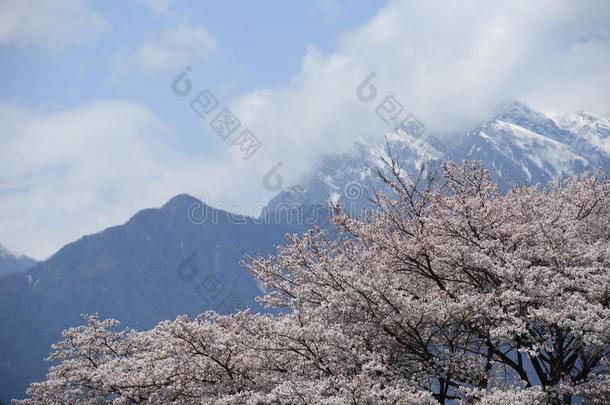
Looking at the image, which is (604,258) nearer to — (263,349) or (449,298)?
(449,298)

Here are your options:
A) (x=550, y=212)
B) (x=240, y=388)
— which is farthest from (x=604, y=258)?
(x=240, y=388)

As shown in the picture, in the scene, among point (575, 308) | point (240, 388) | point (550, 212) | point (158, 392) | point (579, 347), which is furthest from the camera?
point (550, 212)

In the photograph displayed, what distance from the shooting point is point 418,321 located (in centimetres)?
1176

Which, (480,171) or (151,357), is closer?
(151,357)

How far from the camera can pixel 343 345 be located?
36.5ft

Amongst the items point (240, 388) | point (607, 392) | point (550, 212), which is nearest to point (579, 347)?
point (607, 392)

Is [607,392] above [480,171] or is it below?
below

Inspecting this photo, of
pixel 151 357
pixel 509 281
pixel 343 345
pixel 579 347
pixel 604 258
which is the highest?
pixel 151 357

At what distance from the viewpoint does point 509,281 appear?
38.6ft

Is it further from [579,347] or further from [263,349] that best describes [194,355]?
[579,347]

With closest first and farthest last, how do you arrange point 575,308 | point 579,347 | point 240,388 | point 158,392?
point 575,308
point 579,347
point 240,388
point 158,392

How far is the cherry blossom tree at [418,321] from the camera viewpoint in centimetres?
1077

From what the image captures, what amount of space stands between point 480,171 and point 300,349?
7428mm

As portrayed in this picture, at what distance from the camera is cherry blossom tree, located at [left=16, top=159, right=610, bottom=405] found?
10.8 meters
